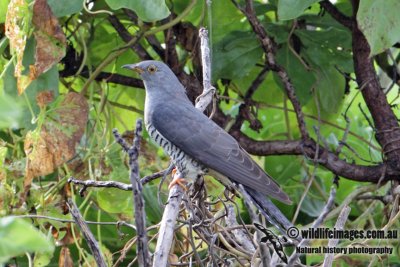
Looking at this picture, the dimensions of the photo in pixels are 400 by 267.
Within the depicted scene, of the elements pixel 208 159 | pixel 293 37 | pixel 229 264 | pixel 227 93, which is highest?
pixel 293 37

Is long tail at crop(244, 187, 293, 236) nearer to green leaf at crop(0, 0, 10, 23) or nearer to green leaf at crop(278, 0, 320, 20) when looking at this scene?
green leaf at crop(278, 0, 320, 20)

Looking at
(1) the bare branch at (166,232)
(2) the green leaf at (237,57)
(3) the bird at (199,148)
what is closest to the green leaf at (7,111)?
(1) the bare branch at (166,232)

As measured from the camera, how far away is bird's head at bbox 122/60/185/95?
2867 millimetres

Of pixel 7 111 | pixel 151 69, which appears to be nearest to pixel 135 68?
pixel 151 69

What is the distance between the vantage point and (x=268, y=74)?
3.29 meters

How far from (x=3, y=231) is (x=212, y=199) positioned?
200cm

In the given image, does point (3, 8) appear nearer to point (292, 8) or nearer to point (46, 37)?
point (46, 37)

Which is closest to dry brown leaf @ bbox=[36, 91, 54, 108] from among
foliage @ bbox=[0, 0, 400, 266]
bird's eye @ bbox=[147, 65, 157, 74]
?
foliage @ bbox=[0, 0, 400, 266]

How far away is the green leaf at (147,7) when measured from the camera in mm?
2373

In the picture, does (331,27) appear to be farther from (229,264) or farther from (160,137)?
(229,264)

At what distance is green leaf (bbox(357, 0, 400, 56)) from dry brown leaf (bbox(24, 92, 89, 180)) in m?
1.02

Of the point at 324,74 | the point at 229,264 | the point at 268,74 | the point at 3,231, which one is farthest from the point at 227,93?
the point at 3,231

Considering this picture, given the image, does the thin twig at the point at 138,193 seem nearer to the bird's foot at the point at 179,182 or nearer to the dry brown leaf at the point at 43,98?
the bird's foot at the point at 179,182

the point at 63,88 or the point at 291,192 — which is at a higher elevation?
the point at 63,88
